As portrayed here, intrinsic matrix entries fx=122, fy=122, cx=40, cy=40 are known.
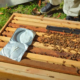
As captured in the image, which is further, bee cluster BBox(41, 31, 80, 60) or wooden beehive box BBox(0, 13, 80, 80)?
bee cluster BBox(41, 31, 80, 60)

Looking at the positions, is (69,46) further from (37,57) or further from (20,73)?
(20,73)


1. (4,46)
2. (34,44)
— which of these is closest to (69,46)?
(34,44)

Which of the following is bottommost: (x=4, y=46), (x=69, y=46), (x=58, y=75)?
(x=58, y=75)

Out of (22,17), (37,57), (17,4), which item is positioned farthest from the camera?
(17,4)

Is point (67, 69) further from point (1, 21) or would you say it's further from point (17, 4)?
point (17, 4)

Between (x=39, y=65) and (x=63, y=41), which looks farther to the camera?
(x=63, y=41)

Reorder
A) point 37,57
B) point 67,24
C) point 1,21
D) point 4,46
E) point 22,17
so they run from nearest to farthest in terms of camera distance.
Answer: point 37,57
point 4,46
point 67,24
point 22,17
point 1,21

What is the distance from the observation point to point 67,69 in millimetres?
1276

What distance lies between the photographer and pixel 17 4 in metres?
2.76

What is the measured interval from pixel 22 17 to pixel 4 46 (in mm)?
621

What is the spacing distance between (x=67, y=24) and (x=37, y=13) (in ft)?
3.20

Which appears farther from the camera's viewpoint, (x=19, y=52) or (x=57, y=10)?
(x=57, y=10)

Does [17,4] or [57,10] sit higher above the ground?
[17,4]

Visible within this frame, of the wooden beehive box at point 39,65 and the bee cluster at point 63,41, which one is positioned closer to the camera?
the wooden beehive box at point 39,65
